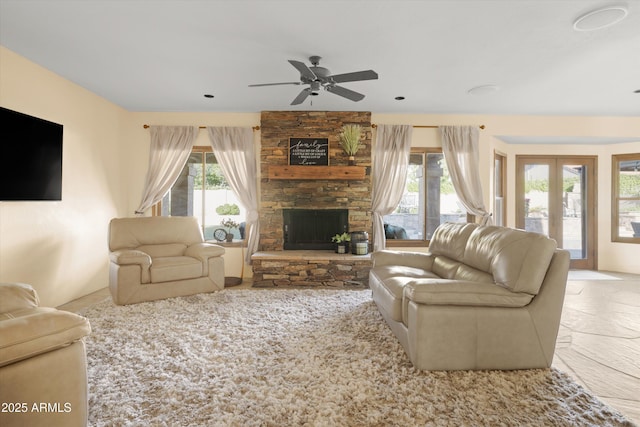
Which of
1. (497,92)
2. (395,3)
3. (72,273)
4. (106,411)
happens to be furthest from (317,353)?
(497,92)

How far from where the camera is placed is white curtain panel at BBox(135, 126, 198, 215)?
5094 mm

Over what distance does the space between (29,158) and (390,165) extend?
14.7 feet

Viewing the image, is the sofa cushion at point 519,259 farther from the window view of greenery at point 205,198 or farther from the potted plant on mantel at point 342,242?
the window view of greenery at point 205,198

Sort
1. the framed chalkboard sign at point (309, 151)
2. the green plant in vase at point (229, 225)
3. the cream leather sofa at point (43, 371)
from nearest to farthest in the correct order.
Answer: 1. the cream leather sofa at point (43, 371)
2. the framed chalkboard sign at point (309, 151)
3. the green plant in vase at point (229, 225)

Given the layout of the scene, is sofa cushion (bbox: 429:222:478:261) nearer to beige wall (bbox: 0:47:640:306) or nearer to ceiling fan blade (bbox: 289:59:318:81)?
ceiling fan blade (bbox: 289:59:318:81)

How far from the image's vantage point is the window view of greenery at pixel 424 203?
5.35 metres

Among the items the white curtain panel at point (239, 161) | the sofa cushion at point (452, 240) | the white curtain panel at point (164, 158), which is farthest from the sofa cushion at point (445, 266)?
the white curtain panel at point (164, 158)

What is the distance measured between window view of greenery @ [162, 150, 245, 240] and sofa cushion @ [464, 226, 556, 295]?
391cm

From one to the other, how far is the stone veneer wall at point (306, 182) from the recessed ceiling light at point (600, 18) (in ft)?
9.30

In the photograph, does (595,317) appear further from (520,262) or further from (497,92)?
(497,92)

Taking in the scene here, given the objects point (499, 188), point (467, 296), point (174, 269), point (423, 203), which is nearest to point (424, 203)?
point (423, 203)

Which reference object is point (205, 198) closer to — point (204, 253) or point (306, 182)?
point (204, 253)

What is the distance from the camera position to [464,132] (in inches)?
204

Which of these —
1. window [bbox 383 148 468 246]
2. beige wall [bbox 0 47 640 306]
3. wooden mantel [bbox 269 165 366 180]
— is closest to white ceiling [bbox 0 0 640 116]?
beige wall [bbox 0 47 640 306]
